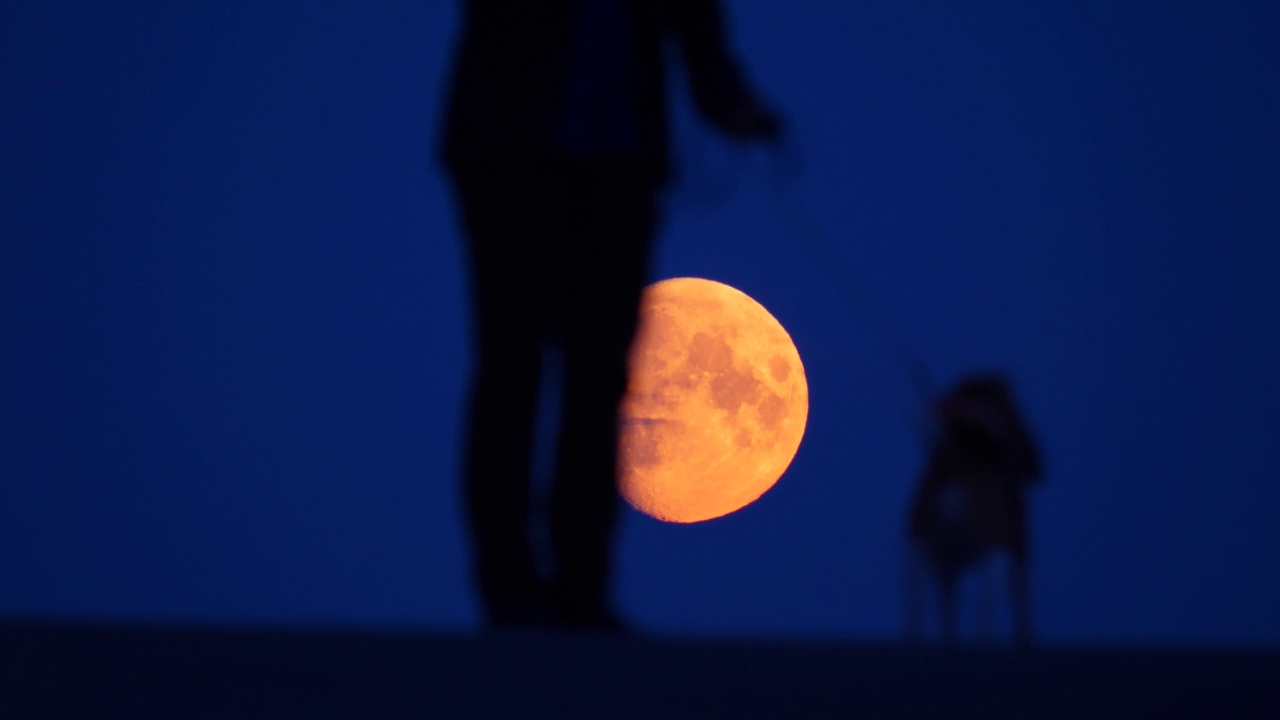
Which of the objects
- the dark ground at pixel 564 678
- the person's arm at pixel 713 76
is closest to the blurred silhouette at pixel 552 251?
the person's arm at pixel 713 76

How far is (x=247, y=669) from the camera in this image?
76 centimetres

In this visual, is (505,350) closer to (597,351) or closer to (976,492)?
(597,351)

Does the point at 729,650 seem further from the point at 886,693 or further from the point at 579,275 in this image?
the point at 579,275

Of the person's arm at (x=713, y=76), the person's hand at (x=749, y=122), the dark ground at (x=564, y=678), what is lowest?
the dark ground at (x=564, y=678)

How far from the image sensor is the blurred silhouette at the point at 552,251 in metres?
1.57

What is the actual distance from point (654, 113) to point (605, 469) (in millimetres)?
459

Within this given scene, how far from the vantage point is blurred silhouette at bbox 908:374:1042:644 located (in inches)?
176

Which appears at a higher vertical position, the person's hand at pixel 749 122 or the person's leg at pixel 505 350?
the person's hand at pixel 749 122

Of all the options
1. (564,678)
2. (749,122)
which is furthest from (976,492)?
(564,678)

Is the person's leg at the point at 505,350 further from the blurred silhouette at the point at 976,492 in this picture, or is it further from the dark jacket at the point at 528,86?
the blurred silhouette at the point at 976,492

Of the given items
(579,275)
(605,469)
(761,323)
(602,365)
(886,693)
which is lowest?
(886,693)

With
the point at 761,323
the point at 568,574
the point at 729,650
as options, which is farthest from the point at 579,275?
the point at 761,323

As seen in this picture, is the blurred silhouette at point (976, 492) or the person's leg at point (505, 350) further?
the blurred silhouette at point (976, 492)

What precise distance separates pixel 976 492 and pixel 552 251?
3.27m
